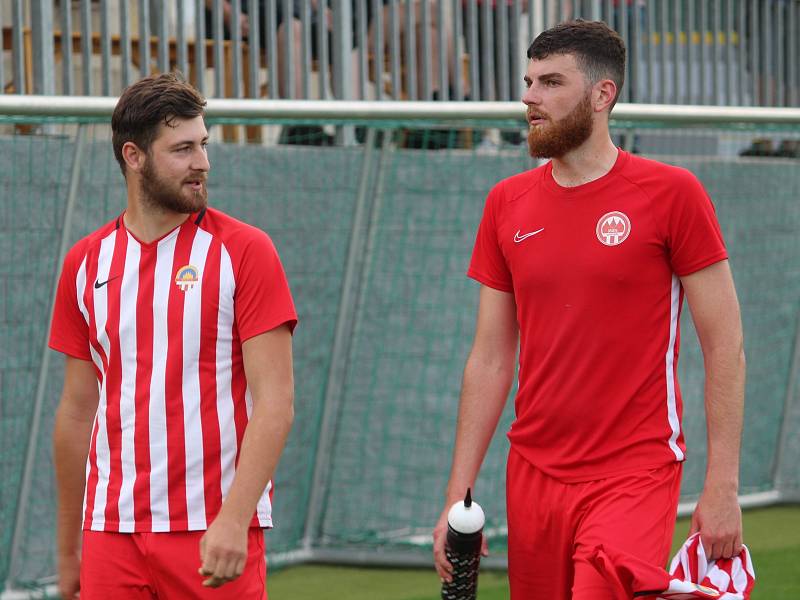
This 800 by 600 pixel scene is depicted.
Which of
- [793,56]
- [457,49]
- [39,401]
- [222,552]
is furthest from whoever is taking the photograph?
[793,56]

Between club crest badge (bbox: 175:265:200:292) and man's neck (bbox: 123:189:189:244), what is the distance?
13 cm

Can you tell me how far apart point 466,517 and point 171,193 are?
110 cm

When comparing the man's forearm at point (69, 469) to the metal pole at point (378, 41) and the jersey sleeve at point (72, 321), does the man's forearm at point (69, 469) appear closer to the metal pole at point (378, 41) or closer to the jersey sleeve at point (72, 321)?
the jersey sleeve at point (72, 321)

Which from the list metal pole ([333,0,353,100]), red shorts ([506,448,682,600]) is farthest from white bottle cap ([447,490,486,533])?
metal pole ([333,0,353,100])

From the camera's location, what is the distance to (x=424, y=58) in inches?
303

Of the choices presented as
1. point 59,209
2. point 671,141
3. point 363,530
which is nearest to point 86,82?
point 59,209

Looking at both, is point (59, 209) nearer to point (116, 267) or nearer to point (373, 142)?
point (373, 142)

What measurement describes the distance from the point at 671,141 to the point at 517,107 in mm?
1563

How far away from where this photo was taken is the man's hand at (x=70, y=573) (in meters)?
3.55

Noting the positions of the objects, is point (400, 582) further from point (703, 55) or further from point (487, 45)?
point (703, 55)

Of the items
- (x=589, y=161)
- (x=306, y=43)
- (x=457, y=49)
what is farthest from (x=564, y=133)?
(x=457, y=49)

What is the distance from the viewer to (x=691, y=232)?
11.7 ft

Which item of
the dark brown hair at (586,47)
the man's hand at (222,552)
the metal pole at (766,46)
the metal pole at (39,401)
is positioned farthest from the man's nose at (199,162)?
the metal pole at (766,46)

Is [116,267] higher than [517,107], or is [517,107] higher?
[517,107]
